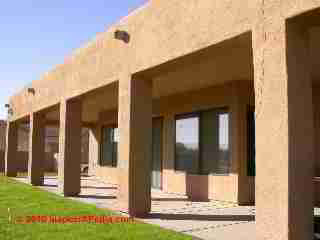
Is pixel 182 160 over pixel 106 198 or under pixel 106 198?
over

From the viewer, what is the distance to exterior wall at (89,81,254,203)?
12328 millimetres

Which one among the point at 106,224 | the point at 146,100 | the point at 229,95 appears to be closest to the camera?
the point at 106,224

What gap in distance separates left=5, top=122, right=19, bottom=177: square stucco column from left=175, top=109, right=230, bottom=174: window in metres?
13.8

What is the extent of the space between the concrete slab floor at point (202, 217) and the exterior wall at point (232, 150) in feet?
1.75

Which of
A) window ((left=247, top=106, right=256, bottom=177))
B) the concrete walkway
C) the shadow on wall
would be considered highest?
window ((left=247, top=106, right=256, bottom=177))

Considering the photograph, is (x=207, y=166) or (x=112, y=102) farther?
(x=112, y=102)

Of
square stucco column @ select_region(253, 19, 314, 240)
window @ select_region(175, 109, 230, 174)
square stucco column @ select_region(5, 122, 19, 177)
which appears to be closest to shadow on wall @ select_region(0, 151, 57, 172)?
square stucco column @ select_region(5, 122, 19, 177)

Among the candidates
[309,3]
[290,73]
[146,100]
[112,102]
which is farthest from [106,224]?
[112,102]

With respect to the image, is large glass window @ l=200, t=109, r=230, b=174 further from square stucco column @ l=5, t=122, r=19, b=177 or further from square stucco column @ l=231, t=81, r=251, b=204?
square stucco column @ l=5, t=122, r=19, b=177

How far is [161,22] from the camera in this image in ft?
30.9

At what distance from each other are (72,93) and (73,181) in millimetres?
3230

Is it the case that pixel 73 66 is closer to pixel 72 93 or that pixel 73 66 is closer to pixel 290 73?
pixel 72 93

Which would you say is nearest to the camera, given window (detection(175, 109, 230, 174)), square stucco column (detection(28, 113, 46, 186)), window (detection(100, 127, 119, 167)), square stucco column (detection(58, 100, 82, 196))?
window (detection(175, 109, 230, 174))

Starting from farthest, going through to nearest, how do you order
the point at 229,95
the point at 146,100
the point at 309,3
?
the point at 229,95 → the point at 146,100 → the point at 309,3
